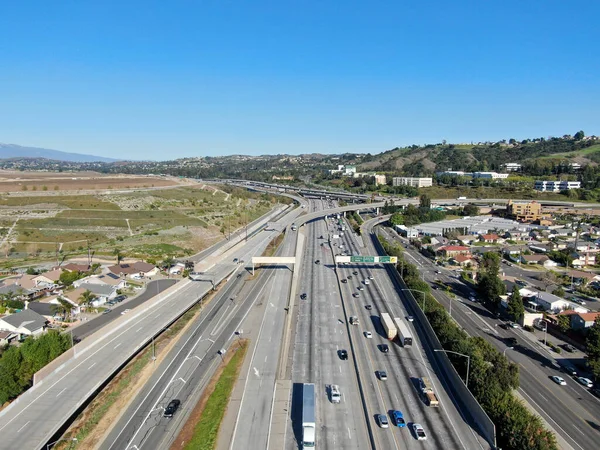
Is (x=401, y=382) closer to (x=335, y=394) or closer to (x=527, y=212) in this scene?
(x=335, y=394)

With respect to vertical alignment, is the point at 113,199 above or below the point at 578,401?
above

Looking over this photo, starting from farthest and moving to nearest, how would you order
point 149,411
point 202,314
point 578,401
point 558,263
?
point 558,263 < point 202,314 < point 578,401 < point 149,411

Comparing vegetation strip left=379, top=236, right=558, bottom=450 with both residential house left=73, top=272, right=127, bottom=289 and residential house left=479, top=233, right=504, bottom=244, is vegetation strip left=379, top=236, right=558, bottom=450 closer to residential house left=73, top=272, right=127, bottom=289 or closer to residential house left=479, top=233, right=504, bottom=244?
residential house left=73, top=272, right=127, bottom=289

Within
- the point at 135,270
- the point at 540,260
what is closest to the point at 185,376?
the point at 135,270

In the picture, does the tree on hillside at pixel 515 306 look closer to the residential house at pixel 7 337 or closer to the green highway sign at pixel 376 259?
the green highway sign at pixel 376 259

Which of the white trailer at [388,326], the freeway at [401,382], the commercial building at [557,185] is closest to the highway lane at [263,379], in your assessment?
the freeway at [401,382]

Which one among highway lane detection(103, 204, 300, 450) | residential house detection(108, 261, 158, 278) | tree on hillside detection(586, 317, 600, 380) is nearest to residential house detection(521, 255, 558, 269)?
tree on hillside detection(586, 317, 600, 380)

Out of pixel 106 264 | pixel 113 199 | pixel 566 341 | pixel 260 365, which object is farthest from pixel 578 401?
pixel 113 199

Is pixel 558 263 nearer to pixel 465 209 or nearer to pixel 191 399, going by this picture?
pixel 465 209
